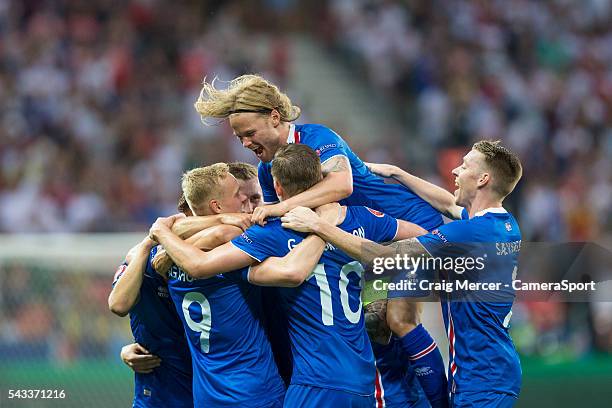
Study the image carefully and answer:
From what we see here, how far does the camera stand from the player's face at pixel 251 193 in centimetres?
569

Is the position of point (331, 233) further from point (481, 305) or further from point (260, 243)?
point (481, 305)

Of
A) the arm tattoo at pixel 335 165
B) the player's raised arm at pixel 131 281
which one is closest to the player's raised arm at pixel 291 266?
the arm tattoo at pixel 335 165

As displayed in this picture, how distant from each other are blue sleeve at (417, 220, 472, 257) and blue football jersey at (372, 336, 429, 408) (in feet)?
2.63

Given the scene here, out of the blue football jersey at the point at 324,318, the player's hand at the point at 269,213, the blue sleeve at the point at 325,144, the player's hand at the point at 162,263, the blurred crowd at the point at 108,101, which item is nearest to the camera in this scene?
the blue football jersey at the point at 324,318

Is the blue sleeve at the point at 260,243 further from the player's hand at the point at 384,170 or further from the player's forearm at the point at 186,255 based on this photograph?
the player's hand at the point at 384,170

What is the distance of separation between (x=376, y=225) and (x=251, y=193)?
82 cm

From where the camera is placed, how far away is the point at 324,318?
16.7 ft

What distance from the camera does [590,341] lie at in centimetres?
1051

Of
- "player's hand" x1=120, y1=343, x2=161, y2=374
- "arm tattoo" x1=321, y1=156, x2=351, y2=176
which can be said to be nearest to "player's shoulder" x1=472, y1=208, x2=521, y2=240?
"arm tattoo" x1=321, y1=156, x2=351, y2=176

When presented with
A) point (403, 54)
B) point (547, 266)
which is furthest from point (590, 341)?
point (403, 54)

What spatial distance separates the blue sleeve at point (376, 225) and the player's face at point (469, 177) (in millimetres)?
444

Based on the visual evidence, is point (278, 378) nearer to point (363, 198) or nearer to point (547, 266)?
point (363, 198)

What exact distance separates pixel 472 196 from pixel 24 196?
9.09 metres

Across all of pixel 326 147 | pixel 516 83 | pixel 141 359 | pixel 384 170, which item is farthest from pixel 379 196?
pixel 516 83
